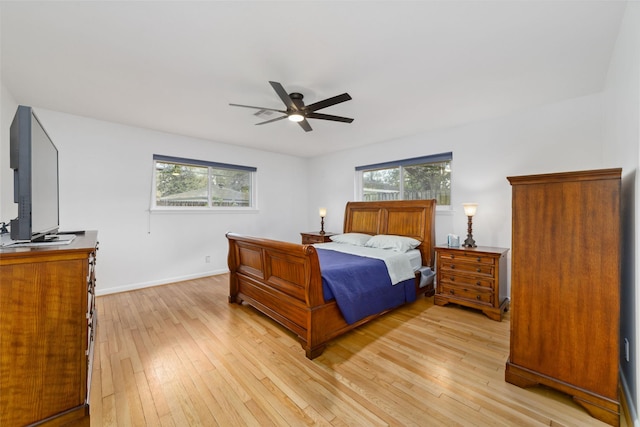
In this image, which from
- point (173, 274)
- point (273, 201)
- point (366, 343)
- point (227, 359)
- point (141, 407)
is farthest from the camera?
point (273, 201)

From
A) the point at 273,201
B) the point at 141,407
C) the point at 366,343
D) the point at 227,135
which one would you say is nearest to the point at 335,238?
the point at 273,201

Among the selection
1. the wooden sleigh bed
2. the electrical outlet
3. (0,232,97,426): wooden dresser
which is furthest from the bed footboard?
the electrical outlet

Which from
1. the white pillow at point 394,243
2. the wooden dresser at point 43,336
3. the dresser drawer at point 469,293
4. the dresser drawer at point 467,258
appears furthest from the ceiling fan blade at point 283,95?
the dresser drawer at point 469,293

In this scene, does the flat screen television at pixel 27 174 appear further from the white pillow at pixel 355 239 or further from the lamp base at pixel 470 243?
the lamp base at pixel 470 243

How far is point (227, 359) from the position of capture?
2.13m

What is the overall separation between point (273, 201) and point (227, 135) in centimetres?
171

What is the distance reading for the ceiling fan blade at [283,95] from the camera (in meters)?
2.13

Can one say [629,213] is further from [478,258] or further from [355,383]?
[355,383]

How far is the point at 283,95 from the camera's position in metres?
2.28

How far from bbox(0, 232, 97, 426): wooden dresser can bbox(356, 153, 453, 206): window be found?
4.11 metres

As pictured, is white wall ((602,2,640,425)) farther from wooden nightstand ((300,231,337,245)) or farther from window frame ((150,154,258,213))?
window frame ((150,154,258,213))

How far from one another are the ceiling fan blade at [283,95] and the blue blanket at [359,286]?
61.3 inches

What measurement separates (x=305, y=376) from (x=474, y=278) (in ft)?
7.39

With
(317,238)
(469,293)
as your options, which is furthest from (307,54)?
(317,238)
